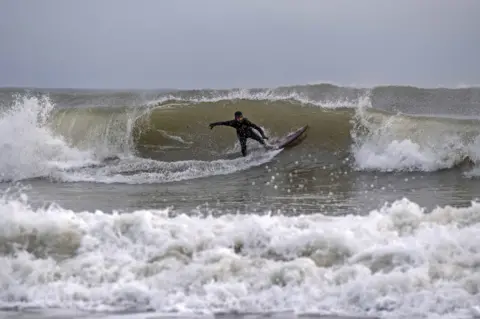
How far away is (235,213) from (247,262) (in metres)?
2.62

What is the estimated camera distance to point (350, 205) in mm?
9008

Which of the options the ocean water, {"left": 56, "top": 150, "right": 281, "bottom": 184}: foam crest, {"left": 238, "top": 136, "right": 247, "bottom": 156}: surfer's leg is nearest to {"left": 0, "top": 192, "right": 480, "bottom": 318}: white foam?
the ocean water

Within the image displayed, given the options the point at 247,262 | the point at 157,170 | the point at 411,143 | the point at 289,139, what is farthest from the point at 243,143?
the point at 247,262

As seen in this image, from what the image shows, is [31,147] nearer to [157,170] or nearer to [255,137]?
[157,170]

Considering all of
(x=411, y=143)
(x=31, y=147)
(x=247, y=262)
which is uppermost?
(x=411, y=143)

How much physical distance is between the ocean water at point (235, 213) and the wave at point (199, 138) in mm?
52

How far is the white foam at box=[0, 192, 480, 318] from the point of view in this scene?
5.45m

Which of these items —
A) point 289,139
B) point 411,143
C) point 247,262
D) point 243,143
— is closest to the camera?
point 247,262

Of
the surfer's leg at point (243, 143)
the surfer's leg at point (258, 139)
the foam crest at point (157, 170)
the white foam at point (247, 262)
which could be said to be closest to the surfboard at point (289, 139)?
the surfer's leg at point (258, 139)

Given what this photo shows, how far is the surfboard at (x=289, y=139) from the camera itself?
13798 mm

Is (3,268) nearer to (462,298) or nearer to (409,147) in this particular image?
(462,298)

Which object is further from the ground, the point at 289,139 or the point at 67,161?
the point at 289,139

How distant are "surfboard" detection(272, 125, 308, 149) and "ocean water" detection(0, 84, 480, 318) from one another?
0.71ft

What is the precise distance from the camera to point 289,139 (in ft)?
46.0
